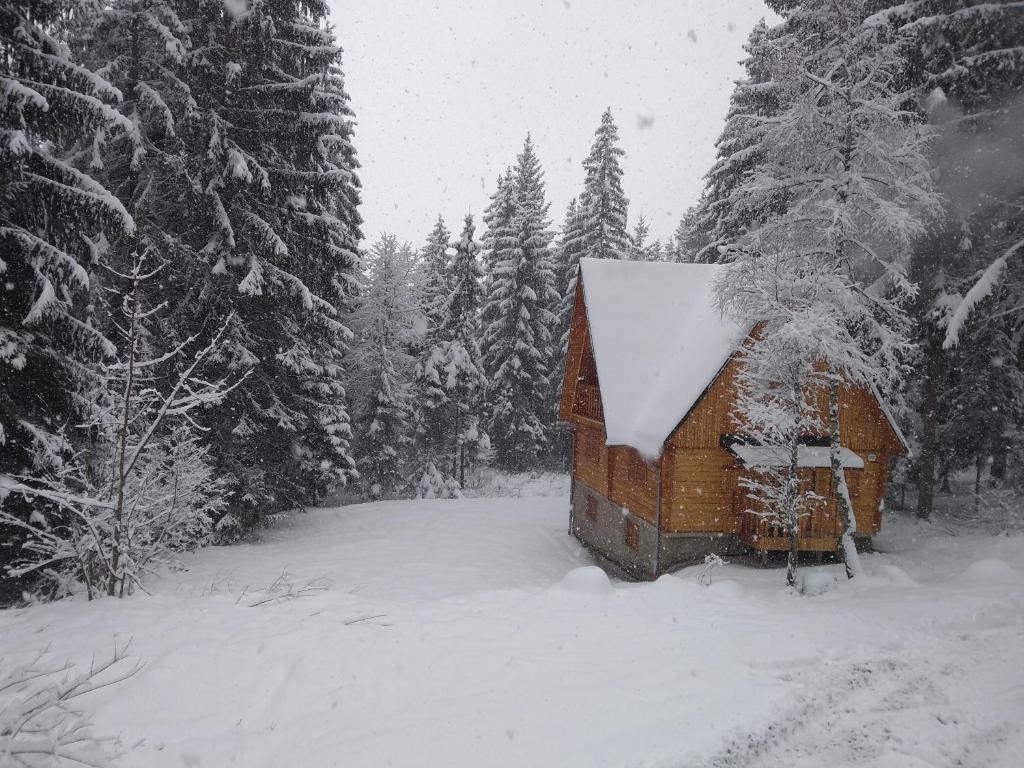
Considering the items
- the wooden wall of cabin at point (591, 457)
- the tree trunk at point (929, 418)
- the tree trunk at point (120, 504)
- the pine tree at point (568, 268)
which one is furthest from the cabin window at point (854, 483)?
the pine tree at point (568, 268)

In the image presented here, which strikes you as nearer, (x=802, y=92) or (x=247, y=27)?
(x=802, y=92)

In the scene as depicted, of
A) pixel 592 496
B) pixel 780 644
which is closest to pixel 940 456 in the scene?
pixel 592 496

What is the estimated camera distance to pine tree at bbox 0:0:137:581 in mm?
8055

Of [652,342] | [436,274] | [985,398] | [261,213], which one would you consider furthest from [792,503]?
[436,274]

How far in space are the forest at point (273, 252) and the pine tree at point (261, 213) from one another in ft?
0.25

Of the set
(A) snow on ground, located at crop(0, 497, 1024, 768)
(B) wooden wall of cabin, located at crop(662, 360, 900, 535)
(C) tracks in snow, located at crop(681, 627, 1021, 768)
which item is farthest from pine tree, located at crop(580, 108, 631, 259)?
(C) tracks in snow, located at crop(681, 627, 1021, 768)

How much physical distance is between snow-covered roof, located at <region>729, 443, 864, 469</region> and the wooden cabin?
4 cm

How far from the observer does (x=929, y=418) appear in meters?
16.5

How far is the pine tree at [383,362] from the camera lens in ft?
91.1

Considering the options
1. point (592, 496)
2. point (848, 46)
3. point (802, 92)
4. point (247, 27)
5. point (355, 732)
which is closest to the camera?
point (355, 732)

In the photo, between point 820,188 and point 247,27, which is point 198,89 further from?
point 820,188

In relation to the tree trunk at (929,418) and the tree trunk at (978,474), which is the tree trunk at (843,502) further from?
the tree trunk at (978,474)

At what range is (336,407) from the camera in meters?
23.1

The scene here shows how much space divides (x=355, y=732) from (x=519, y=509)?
18.0 metres
